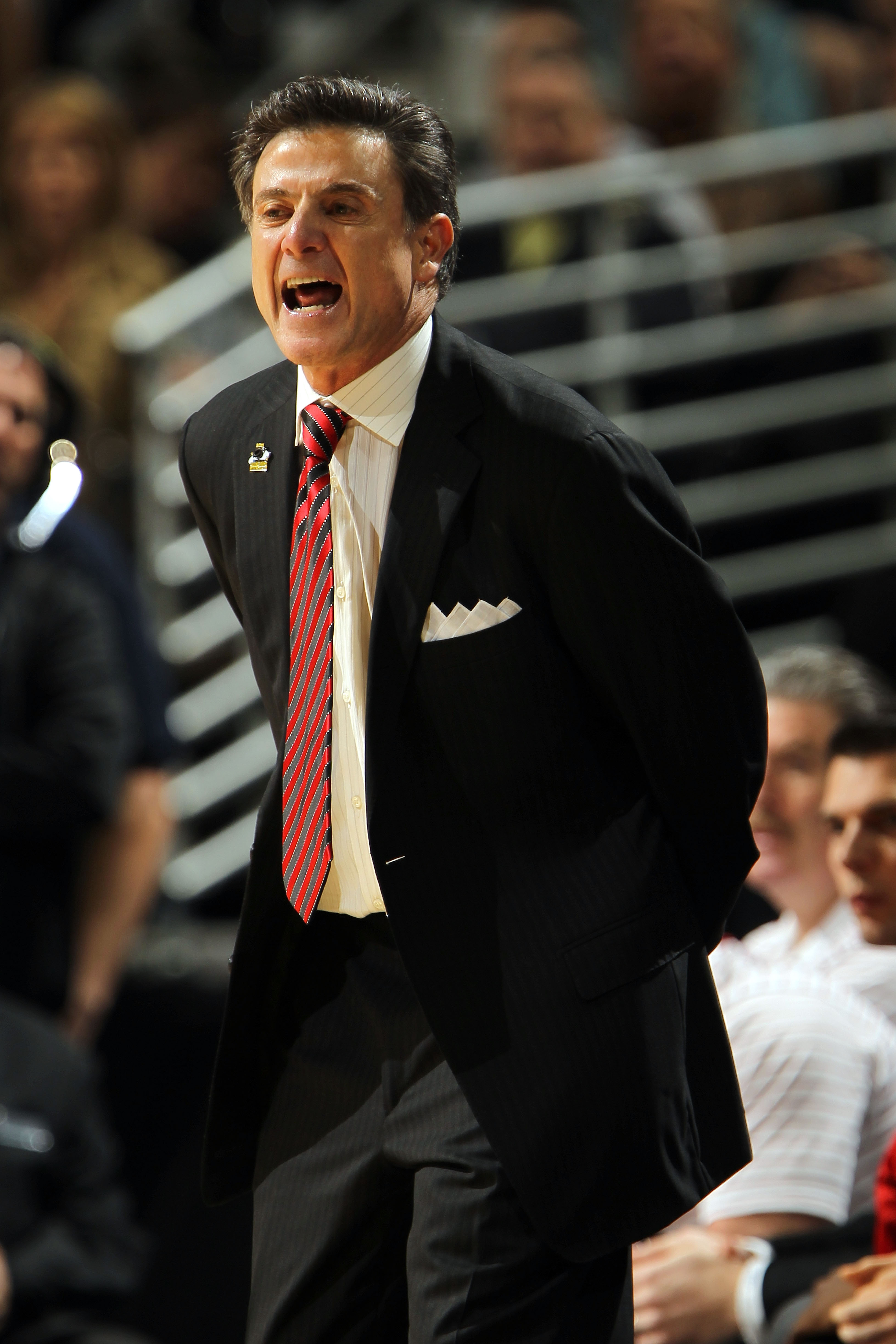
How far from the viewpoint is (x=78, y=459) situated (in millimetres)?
4238

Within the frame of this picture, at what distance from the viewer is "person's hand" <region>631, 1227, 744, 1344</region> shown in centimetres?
246

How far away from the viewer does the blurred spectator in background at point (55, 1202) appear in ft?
11.4

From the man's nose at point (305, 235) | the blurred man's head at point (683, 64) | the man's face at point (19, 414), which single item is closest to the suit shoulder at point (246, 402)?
the man's nose at point (305, 235)

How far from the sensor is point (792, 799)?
3016mm

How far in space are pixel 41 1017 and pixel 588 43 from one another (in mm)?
3445

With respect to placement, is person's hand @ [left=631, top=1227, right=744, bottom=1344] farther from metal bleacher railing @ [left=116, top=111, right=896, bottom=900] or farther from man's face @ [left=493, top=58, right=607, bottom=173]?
man's face @ [left=493, top=58, right=607, bottom=173]

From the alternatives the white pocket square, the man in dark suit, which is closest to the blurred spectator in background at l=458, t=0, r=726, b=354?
the man in dark suit

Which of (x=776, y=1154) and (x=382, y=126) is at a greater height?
(x=382, y=126)

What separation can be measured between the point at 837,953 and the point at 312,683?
4.28 feet

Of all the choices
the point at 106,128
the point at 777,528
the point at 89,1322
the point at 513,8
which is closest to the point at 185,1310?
the point at 89,1322

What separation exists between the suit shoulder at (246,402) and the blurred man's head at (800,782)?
1.28m

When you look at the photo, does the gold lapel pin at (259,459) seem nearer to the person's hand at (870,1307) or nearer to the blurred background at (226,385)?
the person's hand at (870,1307)

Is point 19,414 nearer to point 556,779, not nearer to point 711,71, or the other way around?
point 711,71

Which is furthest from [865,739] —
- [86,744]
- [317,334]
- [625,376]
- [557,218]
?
[557,218]
